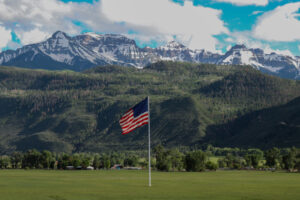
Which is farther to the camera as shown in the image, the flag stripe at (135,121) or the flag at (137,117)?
the flag stripe at (135,121)

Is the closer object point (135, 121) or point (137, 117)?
point (137, 117)

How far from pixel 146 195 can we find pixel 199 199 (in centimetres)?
1007

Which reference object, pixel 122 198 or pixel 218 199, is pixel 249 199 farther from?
pixel 122 198

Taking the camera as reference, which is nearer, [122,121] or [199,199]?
[199,199]

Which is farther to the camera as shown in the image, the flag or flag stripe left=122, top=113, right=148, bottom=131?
flag stripe left=122, top=113, right=148, bottom=131

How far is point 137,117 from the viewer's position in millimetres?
91500

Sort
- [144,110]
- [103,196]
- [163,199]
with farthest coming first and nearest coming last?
1. [144,110]
2. [103,196]
3. [163,199]

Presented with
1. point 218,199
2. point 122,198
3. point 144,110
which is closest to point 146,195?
point 122,198

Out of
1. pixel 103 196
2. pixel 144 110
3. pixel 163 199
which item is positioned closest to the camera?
pixel 163 199

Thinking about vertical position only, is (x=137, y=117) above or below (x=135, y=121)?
above

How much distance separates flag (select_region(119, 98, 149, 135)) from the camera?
298ft

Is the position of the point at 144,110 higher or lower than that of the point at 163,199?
higher

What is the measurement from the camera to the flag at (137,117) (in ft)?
298

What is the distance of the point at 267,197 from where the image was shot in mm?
75750
